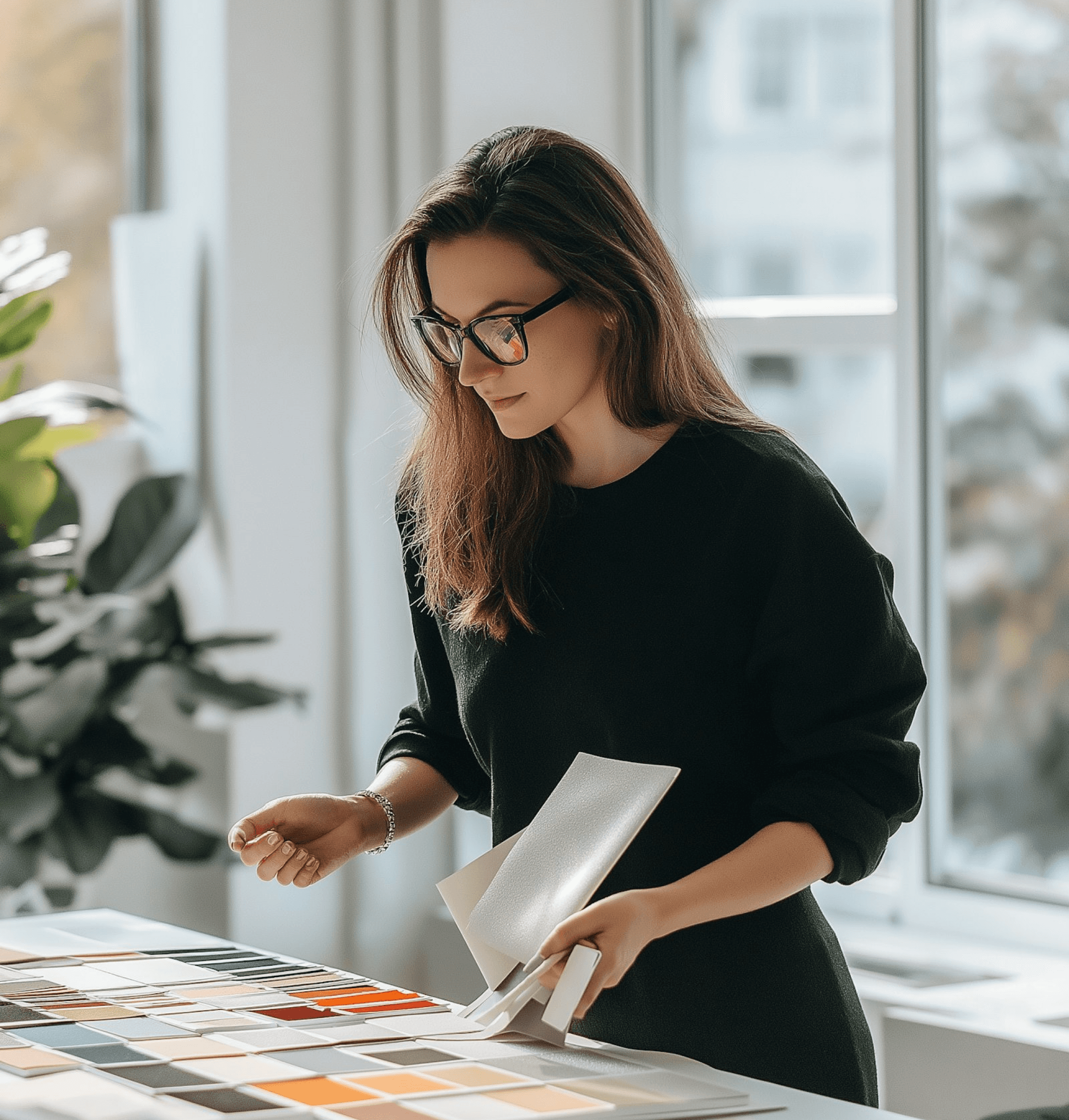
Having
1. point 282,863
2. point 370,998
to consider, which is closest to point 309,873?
point 282,863

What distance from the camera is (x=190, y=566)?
322cm

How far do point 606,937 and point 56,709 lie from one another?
5.87ft

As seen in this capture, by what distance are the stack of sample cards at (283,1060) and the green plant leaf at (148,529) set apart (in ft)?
4.83

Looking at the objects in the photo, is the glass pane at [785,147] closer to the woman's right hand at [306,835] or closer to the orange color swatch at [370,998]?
the woman's right hand at [306,835]

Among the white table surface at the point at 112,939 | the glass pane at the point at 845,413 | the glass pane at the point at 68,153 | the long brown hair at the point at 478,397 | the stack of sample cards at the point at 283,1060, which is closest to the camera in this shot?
the stack of sample cards at the point at 283,1060

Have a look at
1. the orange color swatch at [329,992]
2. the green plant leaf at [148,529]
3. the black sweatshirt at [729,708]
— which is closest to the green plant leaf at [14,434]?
the green plant leaf at [148,529]

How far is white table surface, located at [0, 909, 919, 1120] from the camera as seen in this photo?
1.16 meters

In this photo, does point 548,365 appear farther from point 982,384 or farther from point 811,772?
point 982,384

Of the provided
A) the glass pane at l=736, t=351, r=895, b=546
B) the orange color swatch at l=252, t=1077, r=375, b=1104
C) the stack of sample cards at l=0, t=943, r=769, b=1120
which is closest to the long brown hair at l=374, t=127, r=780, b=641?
the stack of sample cards at l=0, t=943, r=769, b=1120

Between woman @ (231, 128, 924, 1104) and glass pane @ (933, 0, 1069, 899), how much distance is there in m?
1.42

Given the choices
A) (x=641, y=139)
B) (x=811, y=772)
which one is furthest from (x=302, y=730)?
(x=811, y=772)

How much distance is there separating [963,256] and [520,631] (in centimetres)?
168

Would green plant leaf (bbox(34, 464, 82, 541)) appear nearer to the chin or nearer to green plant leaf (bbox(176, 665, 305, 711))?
green plant leaf (bbox(176, 665, 305, 711))

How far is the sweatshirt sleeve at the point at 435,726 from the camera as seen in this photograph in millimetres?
1627
